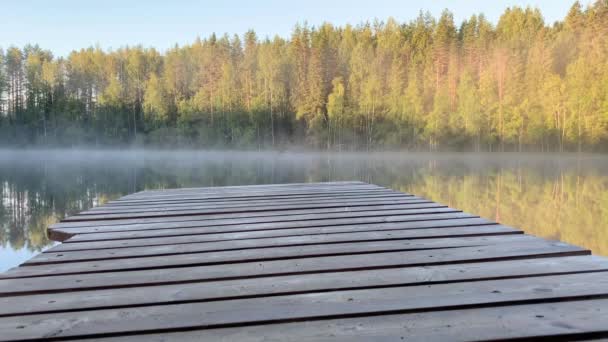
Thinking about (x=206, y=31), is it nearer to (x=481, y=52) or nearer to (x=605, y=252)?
(x=481, y=52)

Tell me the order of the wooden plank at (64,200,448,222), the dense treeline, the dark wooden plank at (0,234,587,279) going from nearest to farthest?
the dark wooden plank at (0,234,587,279) → the wooden plank at (64,200,448,222) → the dense treeline

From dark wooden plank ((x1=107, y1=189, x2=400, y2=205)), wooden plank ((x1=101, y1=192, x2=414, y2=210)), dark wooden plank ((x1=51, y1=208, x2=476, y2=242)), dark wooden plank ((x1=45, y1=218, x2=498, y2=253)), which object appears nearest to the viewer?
dark wooden plank ((x1=45, y1=218, x2=498, y2=253))

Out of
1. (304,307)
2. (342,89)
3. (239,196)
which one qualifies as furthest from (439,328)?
(342,89)

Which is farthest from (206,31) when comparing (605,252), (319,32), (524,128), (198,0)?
(605,252)

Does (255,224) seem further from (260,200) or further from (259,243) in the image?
(260,200)

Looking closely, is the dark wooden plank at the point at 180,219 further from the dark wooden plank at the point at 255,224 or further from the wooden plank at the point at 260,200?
the wooden plank at the point at 260,200

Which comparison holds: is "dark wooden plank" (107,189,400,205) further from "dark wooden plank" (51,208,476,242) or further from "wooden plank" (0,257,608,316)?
"wooden plank" (0,257,608,316)

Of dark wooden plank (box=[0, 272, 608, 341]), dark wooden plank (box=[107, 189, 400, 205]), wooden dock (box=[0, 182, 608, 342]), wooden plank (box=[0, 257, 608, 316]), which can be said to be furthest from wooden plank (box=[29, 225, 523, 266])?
dark wooden plank (box=[107, 189, 400, 205])

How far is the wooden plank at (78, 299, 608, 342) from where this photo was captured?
0.83m

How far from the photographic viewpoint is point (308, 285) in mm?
1147

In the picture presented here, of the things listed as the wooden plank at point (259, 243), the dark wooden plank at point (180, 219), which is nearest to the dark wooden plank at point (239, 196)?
the dark wooden plank at point (180, 219)

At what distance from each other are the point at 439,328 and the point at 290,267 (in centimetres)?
54

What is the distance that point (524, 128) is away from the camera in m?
25.9

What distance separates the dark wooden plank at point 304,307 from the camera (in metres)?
0.91
